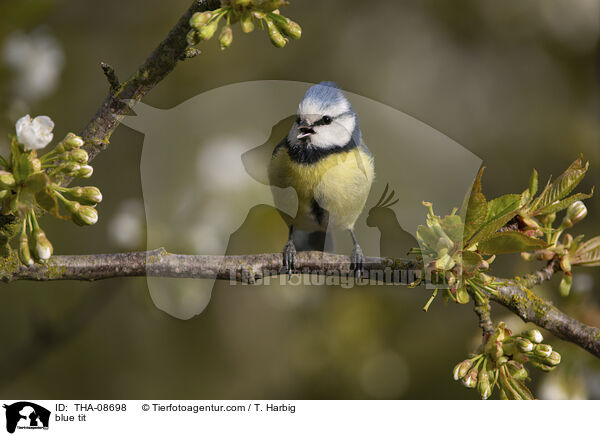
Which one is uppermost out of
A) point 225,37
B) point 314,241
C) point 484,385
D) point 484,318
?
point 314,241

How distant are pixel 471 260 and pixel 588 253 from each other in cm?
39

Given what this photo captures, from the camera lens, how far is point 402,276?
47.0 inches

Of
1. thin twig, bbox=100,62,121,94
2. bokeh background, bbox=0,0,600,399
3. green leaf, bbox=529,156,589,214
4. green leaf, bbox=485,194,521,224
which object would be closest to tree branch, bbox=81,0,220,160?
thin twig, bbox=100,62,121,94

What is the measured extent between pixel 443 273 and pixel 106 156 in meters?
2.03

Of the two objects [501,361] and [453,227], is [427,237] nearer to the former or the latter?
[453,227]

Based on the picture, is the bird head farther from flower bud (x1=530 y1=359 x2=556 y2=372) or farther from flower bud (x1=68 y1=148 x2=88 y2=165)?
flower bud (x1=530 y1=359 x2=556 y2=372)

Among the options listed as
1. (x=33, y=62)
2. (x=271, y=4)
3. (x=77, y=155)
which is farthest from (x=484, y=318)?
(x=33, y=62)

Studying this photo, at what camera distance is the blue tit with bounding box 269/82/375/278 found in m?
1.55

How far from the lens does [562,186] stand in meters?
1.04

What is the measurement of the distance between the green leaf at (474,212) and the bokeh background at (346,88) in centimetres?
129

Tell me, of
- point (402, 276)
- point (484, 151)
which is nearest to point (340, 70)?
point (484, 151)

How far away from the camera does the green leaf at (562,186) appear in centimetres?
103
